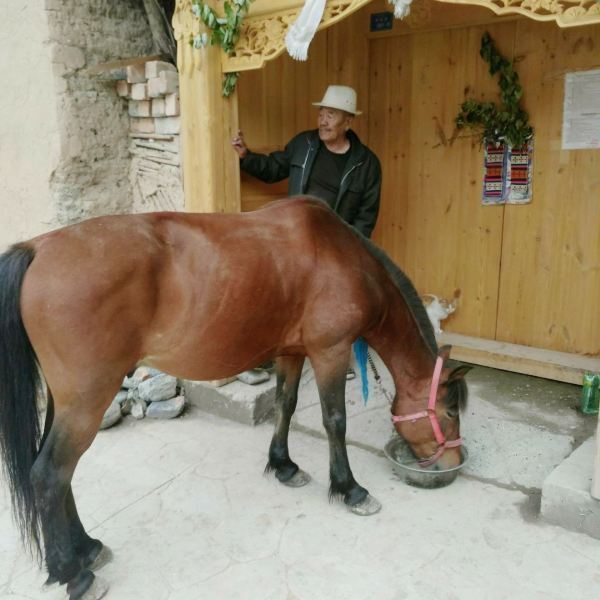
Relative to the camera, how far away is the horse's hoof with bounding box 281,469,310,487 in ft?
11.6

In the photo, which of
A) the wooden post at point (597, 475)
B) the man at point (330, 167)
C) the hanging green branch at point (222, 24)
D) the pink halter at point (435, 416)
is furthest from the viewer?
the man at point (330, 167)

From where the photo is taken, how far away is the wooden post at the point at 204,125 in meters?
4.04

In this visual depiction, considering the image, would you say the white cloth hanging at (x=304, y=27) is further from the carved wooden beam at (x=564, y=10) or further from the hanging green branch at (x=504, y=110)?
the hanging green branch at (x=504, y=110)

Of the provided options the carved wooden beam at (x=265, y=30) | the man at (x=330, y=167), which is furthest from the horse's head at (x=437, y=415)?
the carved wooden beam at (x=265, y=30)

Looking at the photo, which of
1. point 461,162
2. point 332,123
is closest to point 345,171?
point 332,123

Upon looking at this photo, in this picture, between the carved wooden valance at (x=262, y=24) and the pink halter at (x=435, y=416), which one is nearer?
the pink halter at (x=435, y=416)

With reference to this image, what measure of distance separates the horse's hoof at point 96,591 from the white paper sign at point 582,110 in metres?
4.23

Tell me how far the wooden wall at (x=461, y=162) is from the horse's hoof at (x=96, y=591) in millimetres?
2815

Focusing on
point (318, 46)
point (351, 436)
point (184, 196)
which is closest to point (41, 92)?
point (184, 196)

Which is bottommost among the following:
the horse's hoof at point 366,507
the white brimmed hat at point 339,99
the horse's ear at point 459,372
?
the horse's hoof at point 366,507

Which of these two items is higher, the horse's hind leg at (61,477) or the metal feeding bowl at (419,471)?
the horse's hind leg at (61,477)

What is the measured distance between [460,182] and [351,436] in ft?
7.93

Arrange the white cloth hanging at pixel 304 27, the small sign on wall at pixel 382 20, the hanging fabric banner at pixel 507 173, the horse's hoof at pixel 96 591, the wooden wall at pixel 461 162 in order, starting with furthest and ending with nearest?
the small sign on wall at pixel 382 20, the hanging fabric banner at pixel 507 173, the wooden wall at pixel 461 162, the white cloth hanging at pixel 304 27, the horse's hoof at pixel 96 591

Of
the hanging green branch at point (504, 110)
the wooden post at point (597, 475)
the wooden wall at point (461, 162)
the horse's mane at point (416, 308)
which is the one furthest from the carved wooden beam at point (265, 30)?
the wooden post at point (597, 475)
